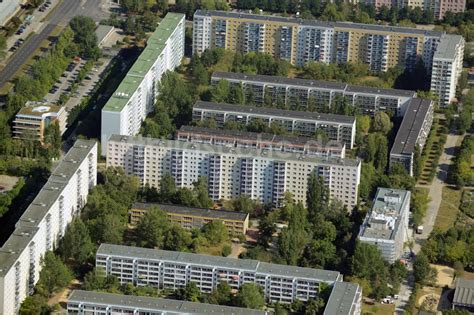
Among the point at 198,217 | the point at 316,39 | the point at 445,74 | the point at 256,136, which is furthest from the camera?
the point at 316,39

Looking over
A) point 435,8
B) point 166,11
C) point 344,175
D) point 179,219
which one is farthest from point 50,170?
point 435,8

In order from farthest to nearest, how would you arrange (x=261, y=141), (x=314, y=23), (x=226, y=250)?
(x=314, y=23) < (x=261, y=141) < (x=226, y=250)

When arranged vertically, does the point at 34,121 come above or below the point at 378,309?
above

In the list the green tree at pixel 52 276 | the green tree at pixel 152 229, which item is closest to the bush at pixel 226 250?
the green tree at pixel 152 229

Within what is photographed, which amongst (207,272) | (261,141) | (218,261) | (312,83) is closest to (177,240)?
(218,261)

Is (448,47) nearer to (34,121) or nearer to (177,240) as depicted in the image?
(34,121)

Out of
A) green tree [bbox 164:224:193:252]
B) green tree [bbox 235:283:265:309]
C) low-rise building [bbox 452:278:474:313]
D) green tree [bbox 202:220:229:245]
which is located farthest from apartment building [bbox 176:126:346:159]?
green tree [bbox 235:283:265:309]

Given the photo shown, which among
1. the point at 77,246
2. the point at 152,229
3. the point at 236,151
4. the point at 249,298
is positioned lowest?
the point at 249,298
